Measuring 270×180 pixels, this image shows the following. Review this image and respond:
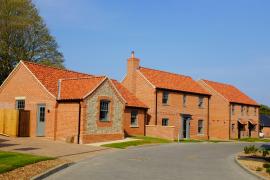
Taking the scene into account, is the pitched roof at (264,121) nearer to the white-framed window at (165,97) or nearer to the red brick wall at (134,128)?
the white-framed window at (165,97)

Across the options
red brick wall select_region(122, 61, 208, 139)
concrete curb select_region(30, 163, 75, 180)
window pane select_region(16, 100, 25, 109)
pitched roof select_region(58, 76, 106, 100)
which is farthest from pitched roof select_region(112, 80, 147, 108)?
concrete curb select_region(30, 163, 75, 180)

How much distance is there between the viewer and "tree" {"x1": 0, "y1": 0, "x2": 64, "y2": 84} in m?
50.3

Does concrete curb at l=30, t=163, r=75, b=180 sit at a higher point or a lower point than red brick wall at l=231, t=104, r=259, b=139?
lower

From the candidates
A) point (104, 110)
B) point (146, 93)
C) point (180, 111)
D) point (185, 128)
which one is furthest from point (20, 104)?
point (185, 128)

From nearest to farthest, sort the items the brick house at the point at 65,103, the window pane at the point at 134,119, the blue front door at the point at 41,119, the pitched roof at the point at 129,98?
1. the brick house at the point at 65,103
2. the blue front door at the point at 41,119
3. the window pane at the point at 134,119
4. the pitched roof at the point at 129,98

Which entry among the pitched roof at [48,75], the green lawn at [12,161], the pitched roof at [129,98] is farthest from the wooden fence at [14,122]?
the green lawn at [12,161]

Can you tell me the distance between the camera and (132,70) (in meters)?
45.8

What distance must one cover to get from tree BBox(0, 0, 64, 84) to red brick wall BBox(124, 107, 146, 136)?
19.5 meters

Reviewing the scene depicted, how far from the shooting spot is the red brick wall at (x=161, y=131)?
38.7 meters

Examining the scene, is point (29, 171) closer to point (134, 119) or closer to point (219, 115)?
point (134, 119)

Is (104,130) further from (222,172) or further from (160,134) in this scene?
(222,172)

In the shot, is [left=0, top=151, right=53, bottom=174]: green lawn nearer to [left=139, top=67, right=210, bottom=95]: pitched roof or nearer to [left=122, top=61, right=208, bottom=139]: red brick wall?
[left=122, top=61, right=208, bottom=139]: red brick wall

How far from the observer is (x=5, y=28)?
165ft

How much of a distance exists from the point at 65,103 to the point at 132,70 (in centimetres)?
1595
